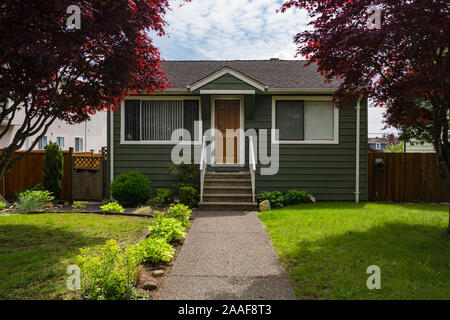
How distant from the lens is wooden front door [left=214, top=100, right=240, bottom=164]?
10.4 m

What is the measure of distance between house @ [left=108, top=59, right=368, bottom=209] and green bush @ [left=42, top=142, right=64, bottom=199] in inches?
57.5

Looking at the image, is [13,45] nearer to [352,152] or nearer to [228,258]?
[228,258]

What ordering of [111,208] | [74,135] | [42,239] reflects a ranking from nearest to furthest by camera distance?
[42,239] < [111,208] < [74,135]

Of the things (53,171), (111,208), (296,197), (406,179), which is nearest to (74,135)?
(53,171)

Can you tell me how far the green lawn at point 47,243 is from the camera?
331 centimetres

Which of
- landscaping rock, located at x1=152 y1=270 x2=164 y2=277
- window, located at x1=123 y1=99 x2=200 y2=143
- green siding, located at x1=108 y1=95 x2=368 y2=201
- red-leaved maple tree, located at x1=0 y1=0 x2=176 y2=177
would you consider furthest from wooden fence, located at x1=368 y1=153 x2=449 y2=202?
landscaping rock, located at x1=152 y1=270 x2=164 y2=277

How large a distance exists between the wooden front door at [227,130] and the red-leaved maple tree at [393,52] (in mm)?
4730

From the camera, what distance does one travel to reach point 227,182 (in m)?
9.38

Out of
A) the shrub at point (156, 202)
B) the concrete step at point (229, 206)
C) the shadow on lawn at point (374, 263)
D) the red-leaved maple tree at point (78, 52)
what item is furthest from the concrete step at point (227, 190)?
the shadow on lawn at point (374, 263)

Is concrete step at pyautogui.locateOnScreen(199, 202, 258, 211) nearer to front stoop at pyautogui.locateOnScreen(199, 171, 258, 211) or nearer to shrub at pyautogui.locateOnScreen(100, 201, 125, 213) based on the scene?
front stoop at pyautogui.locateOnScreen(199, 171, 258, 211)

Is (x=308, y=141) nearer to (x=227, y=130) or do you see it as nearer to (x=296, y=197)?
(x=296, y=197)

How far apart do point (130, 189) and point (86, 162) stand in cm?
246
